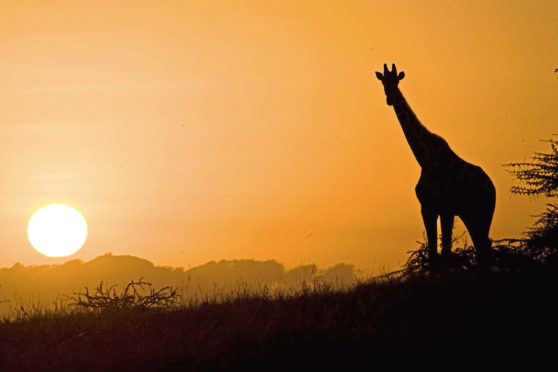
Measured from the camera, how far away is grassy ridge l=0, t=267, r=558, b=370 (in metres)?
11.3

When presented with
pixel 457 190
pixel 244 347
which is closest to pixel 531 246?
pixel 457 190

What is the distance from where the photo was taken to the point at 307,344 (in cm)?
1170

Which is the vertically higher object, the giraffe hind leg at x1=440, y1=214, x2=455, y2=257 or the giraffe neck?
the giraffe neck

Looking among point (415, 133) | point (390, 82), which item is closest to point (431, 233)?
point (415, 133)

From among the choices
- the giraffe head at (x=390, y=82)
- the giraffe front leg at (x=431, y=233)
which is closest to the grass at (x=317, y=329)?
the giraffe front leg at (x=431, y=233)

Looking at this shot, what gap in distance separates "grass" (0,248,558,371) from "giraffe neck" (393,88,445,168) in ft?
8.67

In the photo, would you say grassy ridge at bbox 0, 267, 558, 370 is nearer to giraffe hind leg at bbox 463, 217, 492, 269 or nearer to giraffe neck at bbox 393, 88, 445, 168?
giraffe hind leg at bbox 463, 217, 492, 269

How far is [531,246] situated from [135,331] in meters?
8.13

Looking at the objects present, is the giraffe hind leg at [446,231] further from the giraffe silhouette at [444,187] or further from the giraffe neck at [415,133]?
the giraffe neck at [415,133]

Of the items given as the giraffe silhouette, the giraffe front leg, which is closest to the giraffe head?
the giraffe silhouette

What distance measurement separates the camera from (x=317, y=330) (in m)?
12.4

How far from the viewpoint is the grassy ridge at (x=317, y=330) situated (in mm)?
11289

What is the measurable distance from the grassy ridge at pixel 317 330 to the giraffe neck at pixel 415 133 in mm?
2868

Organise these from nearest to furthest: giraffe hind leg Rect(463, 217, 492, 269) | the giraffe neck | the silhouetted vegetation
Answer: the silhouetted vegetation → the giraffe neck → giraffe hind leg Rect(463, 217, 492, 269)
